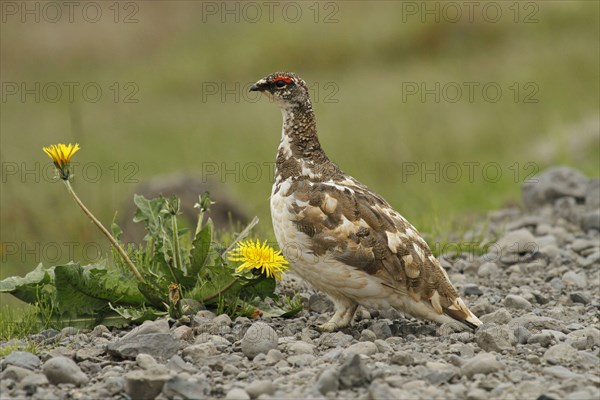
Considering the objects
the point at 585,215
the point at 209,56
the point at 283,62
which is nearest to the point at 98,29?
the point at 209,56

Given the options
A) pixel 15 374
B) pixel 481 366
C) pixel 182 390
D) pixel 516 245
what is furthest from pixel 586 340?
pixel 15 374

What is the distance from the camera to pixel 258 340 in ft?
19.8

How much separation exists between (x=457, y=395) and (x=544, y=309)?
2.46m

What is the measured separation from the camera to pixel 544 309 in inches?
293

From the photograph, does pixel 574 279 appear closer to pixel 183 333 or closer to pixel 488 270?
pixel 488 270

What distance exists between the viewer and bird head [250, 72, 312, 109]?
727 centimetres

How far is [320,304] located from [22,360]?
2.50m

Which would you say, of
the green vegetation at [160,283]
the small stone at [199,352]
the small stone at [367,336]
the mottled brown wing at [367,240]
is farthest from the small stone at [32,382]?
the small stone at [367,336]

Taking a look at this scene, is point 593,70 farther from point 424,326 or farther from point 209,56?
point 424,326

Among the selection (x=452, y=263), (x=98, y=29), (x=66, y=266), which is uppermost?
(x=98, y=29)

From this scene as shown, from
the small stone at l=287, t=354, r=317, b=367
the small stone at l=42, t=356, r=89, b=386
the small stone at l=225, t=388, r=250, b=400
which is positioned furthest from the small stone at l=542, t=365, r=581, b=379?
the small stone at l=42, t=356, r=89, b=386

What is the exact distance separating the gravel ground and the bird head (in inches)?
60.0

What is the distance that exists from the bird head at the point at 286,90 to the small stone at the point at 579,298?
2.68 meters

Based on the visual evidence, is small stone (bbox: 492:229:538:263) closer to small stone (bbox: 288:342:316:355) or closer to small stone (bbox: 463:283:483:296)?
small stone (bbox: 463:283:483:296)
